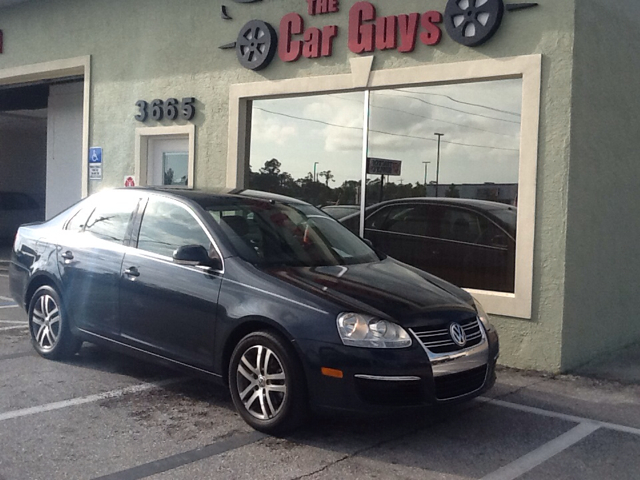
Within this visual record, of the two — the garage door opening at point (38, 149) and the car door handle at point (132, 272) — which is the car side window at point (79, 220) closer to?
the car door handle at point (132, 272)

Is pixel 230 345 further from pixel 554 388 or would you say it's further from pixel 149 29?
pixel 149 29

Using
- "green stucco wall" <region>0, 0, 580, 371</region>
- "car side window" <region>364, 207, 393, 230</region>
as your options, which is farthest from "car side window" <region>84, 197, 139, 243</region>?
"green stucco wall" <region>0, 0, 580, 371</region>

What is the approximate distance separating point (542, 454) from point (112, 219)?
395 cm

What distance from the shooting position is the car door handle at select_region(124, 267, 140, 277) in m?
5.76

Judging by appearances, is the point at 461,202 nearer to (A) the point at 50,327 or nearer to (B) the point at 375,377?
(B) the point at 375,377

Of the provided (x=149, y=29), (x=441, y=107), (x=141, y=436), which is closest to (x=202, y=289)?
(x=141, y=436)

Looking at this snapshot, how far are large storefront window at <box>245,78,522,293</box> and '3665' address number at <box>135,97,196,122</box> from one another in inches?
50.6

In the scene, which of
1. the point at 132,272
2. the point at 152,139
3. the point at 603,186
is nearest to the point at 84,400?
the point at 132,272

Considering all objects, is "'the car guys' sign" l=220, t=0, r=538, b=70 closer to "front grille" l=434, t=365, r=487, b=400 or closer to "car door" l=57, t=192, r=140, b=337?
"car door" l=57, t=192, r=140, b=337

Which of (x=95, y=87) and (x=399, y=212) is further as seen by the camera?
(x=95, y=87)

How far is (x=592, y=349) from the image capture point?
761cm

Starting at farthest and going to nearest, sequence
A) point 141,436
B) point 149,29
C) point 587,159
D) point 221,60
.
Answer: point 149,29 → point 221,60 → point 587,159 → point 141,436

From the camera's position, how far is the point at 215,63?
9.82 m

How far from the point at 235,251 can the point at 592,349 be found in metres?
4.23
